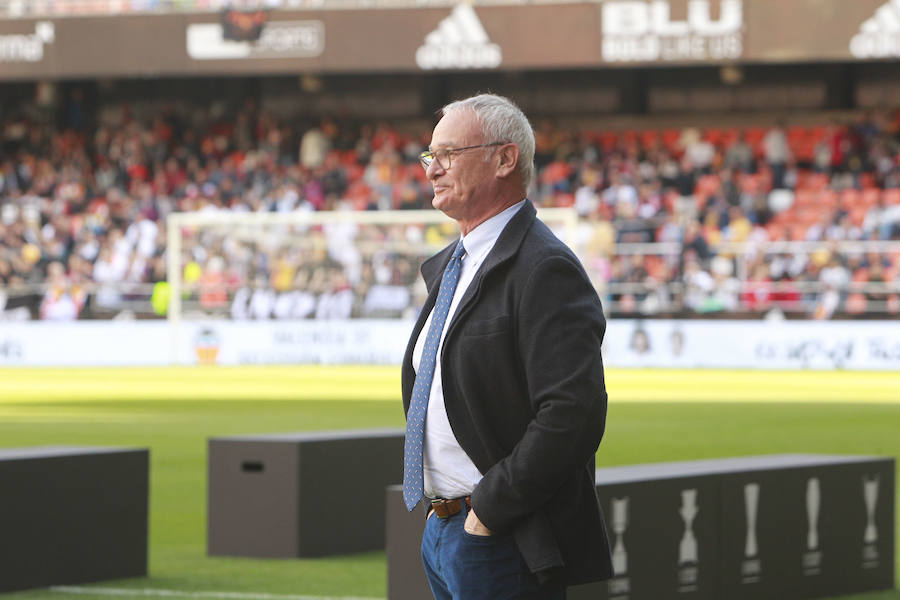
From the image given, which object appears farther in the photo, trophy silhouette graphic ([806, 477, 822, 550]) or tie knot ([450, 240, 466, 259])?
trophy silhouette graphic ([806, 477, 822, 550])

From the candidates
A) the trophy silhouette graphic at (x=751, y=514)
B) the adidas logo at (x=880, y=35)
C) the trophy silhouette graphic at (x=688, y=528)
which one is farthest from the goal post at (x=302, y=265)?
the trophy silhouette graphic at (x=688, y=528)

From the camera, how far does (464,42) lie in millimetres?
36281

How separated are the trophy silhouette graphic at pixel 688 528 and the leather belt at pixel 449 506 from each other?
3.48 metres

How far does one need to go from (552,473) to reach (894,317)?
2746 centimetres

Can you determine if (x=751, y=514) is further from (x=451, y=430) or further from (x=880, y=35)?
(x=880, y=35)

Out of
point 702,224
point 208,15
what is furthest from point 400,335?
point 208,15

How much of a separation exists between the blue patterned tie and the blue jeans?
0.50 ft

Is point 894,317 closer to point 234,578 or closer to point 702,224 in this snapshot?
point 702,224

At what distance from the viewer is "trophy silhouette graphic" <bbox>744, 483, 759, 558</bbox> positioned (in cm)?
771

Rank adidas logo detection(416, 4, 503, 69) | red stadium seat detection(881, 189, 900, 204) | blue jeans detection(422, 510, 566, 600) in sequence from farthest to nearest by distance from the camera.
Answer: adidas logo detection(416, 4, 503, 69) < red stadium seat detection(881, 189, 900, 204) < blue jeans detection(422, 510, 566, 600)

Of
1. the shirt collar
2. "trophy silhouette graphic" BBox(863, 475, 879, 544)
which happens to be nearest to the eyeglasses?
the shirt collar

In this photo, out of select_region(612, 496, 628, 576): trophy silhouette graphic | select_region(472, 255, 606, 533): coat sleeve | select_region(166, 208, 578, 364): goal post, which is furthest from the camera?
select_region(166, 208, 578, 364): goal post

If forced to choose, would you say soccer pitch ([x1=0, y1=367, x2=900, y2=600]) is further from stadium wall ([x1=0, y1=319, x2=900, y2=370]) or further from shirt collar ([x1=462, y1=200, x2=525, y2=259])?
shirt collar ([x1=462, y1=200, x2=525, y2=259])

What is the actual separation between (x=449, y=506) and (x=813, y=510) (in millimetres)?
4516
